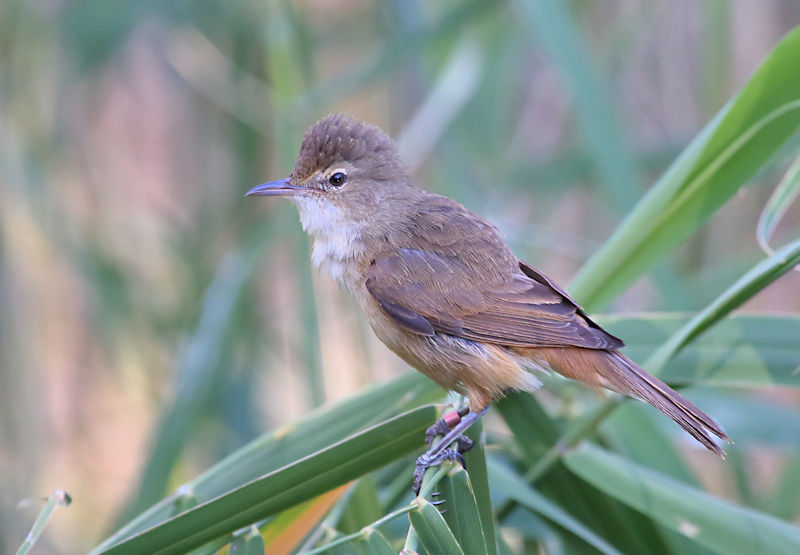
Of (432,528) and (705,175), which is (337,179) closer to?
(705,175)

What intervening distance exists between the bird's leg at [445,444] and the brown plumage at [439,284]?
0.32 feet

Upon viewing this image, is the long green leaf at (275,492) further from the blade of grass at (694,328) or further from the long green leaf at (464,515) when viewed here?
the blade of grass at (694,328)

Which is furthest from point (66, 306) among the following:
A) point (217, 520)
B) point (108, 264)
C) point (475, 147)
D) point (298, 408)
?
point (217, 520)

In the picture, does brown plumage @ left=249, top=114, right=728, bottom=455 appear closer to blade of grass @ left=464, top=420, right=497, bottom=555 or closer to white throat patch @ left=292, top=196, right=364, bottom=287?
white throat patch @ left=292, top=196, right=364, bottom=287

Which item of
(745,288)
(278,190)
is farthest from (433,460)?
(278,190)

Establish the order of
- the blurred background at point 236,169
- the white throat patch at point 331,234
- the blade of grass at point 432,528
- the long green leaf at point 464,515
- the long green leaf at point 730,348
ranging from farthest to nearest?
the blurred background at point 236,169 → the white throat patch at point 331,234 → the long green leaf at point 730,348 → the long green leaf at point 464,515 → the blade of grass at point 432,528

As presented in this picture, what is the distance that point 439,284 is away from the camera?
207 cm

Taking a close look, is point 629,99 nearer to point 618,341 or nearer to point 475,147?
point 475,147

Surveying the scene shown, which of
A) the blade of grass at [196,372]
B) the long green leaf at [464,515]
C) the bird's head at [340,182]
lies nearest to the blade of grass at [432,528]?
the long green leaf at [464,515]

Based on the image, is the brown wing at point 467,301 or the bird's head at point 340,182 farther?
the bird's head at point 340,182

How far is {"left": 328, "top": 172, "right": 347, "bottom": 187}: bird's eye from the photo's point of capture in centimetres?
A: 233

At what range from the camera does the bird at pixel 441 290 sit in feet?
5.81

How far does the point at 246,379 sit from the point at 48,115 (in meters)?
1.41

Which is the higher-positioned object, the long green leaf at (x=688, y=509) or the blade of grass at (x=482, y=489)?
the blade of grass at (x=482, y=489)
